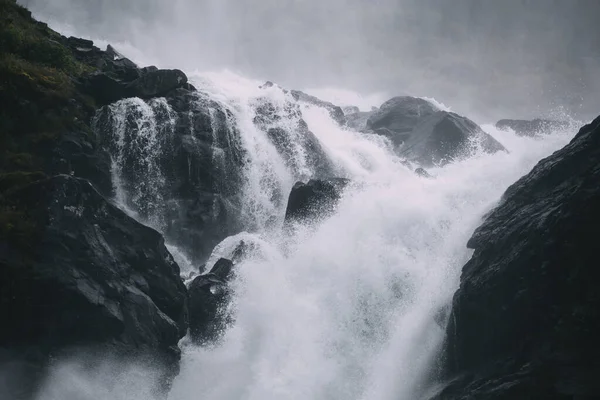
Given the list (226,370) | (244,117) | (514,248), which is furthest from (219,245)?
(514,248)

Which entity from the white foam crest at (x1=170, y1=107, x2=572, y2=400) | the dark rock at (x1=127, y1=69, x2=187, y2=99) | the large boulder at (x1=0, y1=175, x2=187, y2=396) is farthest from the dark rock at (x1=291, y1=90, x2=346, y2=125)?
the large boulder at (x1=0, y1=175, x2=187, y2=396)

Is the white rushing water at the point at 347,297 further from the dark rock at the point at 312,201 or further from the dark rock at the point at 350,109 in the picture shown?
the dark rock at the point at 350,109

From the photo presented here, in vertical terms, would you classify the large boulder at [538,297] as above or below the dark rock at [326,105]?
below

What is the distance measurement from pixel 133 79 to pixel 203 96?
5.33m

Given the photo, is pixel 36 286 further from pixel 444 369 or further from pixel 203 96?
pixel 203 96

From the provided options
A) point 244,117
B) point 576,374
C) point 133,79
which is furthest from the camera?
point 244,117

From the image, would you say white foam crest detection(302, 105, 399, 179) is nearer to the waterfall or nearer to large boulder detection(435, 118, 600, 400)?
the waterfall

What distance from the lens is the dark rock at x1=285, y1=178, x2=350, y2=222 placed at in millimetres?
30609

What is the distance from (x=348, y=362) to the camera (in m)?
21.6

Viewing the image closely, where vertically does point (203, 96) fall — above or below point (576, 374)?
above

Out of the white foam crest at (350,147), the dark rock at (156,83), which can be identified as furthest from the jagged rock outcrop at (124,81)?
the white foam crest at (350,147)

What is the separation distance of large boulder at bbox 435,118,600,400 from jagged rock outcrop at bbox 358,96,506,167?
3878 cm

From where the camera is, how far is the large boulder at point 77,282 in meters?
17.0

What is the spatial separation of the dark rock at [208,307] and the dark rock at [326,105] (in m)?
40.5
